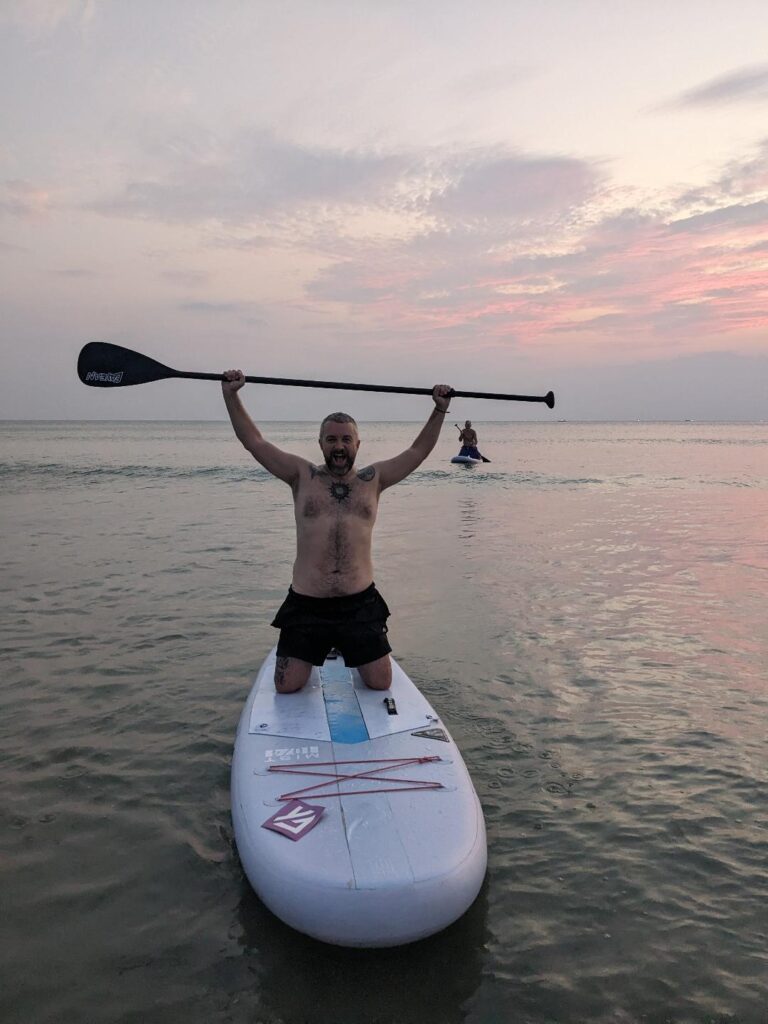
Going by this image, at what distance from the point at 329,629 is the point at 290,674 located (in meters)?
0.45

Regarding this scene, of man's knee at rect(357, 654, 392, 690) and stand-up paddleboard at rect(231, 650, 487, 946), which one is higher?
man's knee at rect(357, 654, 392, 690)

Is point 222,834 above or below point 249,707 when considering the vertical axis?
below

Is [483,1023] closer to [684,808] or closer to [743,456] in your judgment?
[684,808]

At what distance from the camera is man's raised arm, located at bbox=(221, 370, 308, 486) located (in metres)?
5.42

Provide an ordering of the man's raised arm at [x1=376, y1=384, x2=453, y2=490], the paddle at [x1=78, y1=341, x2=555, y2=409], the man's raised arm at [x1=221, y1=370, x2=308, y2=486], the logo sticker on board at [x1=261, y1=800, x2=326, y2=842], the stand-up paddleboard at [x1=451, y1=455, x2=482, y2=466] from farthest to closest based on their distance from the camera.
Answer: the stand-up paddleboard at [x1=451, y1=455, x2=482, y2=466], the paddle at [x1=78, y1=341, x2=555, y2=409], the man's raised arm at [x1=376, y1=384, x2=453, y2=490], the man's raised arm at [x1=221, y1=370, x2=308, y2=486], the logo sticker on board at [x1=261, y1=800, x2=326, y2=842]

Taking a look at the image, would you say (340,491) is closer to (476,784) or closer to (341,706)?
(341,706)

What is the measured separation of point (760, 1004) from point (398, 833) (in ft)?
5.70

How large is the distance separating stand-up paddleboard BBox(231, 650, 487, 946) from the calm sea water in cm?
29

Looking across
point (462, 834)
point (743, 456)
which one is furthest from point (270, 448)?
point (743, 456)

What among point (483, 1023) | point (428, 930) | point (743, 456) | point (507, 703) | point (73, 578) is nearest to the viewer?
point (483, 1023)

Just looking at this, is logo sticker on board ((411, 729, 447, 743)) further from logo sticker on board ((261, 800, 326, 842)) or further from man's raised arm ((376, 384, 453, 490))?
man's raised arm ((376, 384, 453, 490))

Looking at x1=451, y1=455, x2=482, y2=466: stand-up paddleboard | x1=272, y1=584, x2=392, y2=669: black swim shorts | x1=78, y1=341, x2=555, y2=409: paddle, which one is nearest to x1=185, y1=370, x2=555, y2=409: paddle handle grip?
x1=78, y1=341, x2=555, y2=409: paddle

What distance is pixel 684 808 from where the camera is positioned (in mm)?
4766

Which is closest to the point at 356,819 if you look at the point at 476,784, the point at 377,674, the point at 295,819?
the point at 295,819
